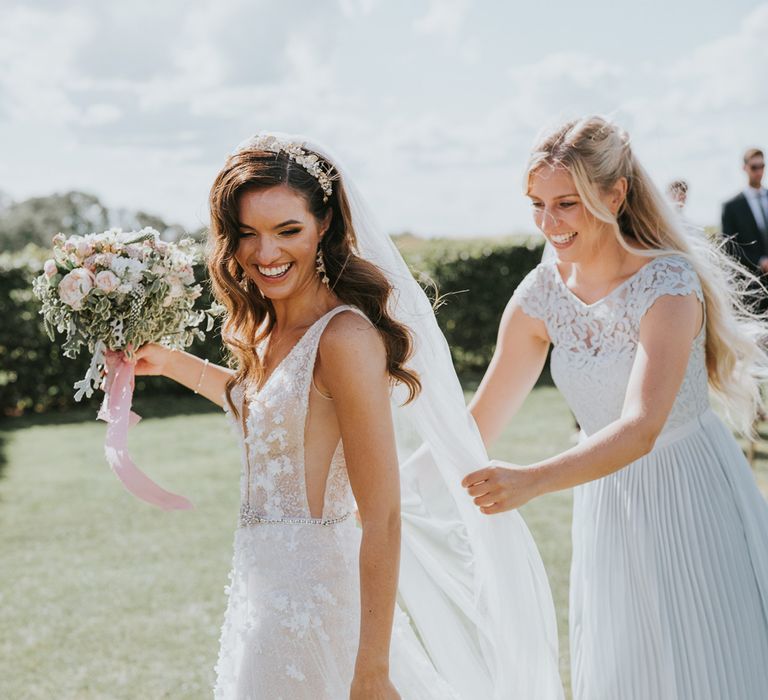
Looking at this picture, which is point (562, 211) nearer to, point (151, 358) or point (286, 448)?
point (286, 448)

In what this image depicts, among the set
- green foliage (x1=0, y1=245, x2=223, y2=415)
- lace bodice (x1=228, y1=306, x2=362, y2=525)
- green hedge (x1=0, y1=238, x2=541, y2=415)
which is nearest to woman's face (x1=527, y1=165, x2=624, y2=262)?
lace bodice (x1=228, y1=306, x2=362, y2=525)

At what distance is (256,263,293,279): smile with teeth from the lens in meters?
2.52

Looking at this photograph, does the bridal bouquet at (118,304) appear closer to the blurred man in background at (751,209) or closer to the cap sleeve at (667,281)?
the cap sleeve at (667,281)

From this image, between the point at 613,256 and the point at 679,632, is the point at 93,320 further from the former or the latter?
the point at 679,632

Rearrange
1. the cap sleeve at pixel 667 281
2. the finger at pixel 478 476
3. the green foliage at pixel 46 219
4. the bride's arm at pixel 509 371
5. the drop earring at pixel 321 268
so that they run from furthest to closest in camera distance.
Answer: the green foliage at pixel 46 219, the bride's arm at pixel 509 371, the cap sleeve at pixel 667 281, the finger at pixel 478 476, the drop earring at pixel 321 268

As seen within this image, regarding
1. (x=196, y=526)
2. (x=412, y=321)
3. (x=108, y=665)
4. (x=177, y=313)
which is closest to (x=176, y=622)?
(x=108, y=665)

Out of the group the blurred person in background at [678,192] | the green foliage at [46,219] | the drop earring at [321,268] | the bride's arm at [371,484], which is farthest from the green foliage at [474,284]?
the green foliage at [46,219]

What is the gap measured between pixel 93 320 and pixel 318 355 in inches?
33.3

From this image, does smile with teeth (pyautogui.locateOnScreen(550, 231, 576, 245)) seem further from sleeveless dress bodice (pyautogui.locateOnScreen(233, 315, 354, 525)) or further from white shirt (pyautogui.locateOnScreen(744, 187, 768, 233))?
white shirt (pyautogui.locateOnScreen(744, 187, 768, 233))

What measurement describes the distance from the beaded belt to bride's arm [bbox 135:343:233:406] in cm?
57

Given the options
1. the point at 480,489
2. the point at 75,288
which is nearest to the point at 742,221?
the point at 480,489

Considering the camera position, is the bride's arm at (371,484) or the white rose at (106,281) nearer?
the bride's arm at (371,484)

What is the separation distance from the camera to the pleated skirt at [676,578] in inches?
116

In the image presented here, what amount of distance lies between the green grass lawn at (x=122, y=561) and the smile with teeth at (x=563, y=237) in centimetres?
261
